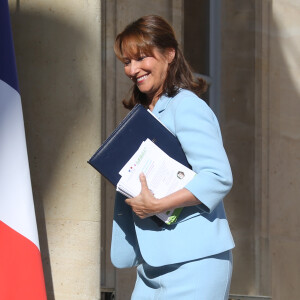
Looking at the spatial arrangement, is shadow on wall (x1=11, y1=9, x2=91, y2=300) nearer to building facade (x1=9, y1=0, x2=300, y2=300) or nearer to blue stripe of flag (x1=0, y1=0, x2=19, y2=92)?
building facade (x1=9, y1=0, x2=300, y2=300)

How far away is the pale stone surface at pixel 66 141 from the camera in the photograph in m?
4.08

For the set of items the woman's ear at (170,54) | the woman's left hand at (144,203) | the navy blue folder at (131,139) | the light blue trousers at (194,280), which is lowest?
the light blue trousers at (194,280)

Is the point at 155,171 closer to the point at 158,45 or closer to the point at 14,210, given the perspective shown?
the point at 158,45

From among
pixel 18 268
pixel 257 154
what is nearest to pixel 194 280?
pixel 18 268

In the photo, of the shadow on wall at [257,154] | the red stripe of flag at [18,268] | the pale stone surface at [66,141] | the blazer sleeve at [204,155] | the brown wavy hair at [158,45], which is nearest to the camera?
the blazer sleeve at [204,155]

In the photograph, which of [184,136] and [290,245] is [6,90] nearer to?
[184,136]

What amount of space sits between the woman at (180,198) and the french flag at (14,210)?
511mm

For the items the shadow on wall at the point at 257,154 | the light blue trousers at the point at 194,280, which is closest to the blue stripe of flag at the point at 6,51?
the light blue trousers at the point at 194,280

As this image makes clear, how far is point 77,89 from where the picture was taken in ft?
13.4

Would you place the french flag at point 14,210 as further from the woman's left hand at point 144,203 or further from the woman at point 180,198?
the woman's left hand at point 144,203

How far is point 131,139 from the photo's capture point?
121 inches

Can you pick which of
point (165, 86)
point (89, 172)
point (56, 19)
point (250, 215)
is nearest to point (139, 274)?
point (165, 86)

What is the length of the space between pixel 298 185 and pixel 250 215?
0.50 metres

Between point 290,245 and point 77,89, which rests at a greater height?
point 77,89
